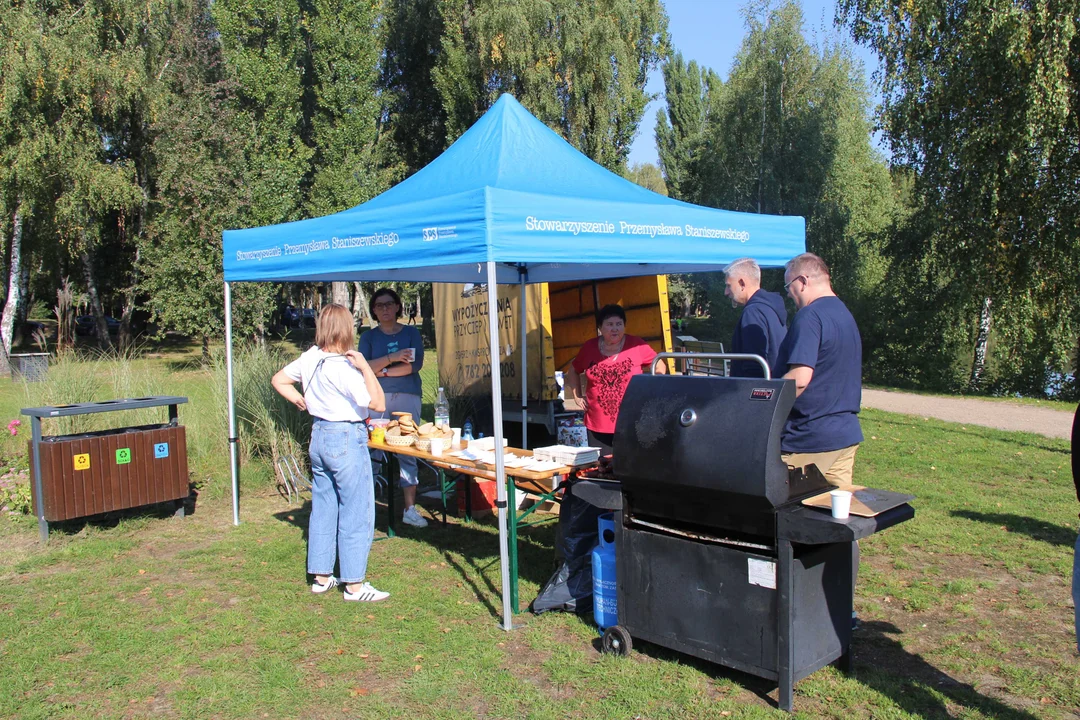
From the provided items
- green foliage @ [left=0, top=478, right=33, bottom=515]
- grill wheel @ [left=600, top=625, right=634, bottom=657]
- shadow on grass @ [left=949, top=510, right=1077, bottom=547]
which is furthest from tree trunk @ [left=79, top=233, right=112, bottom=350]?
shadow on grass @ [left=949, top=510, right=1077, bottom=547]

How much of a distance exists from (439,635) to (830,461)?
2156 millimetres

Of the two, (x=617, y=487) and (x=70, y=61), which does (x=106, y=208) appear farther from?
(x=617, y=487)

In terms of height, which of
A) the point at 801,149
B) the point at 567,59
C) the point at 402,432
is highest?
the point at 567,59

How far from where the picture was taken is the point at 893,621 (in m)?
4.14

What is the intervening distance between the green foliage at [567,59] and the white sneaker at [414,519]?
Answer: 1667 cm

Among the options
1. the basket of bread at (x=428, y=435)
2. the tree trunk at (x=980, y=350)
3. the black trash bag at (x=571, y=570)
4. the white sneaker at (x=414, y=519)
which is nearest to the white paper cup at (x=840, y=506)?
the black trash bag at (x=571, y=570)

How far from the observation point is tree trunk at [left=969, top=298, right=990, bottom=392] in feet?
52.1

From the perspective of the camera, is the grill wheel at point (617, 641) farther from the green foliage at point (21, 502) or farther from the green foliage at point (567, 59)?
the green foliage at point (567, 59)

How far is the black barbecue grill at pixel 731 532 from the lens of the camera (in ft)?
9.91

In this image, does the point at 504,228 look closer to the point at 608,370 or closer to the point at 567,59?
the point at 608,370

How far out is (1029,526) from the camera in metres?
5.86

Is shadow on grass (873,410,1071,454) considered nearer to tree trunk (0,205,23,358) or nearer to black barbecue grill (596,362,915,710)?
black barbecue grill (596,362,915,710)

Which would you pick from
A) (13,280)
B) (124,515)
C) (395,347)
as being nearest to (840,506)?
(395,347)

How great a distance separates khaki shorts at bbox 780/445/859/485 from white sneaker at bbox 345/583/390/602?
2.47 metres
